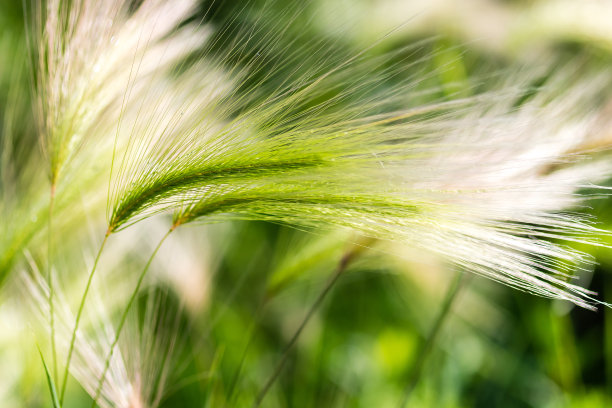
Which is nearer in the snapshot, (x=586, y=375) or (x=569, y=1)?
(x=569, y=1)

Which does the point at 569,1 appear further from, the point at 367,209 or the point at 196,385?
the point at 196,385

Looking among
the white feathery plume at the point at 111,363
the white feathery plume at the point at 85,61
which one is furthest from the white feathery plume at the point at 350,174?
the white feathery plume at the point at 111,363

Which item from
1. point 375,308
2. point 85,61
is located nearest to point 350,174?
point 85,61

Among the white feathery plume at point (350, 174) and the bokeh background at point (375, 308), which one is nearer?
the white feathery plume at point (350, 174)

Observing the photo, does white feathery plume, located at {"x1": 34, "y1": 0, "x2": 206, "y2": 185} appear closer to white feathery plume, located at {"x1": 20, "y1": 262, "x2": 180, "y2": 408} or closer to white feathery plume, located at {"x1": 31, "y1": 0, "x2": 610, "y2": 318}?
white feathery plume, located at {"x1": 31, "y1": 0, "x2": 610, "y2": 318}

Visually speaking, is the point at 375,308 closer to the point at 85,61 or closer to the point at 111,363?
the point at 111,363

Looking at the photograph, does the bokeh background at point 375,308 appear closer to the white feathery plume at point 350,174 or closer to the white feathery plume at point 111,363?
the white feathery plume at point 111,363

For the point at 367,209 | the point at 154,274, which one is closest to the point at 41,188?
the point at 154,274

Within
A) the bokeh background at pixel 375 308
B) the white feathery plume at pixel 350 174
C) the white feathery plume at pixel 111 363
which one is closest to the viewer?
the white feathery plume at pixel 350 174

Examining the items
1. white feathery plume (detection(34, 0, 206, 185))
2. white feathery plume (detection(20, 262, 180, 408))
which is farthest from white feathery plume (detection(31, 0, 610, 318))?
white feathery plume (detection(20, 262, 180, 408))
